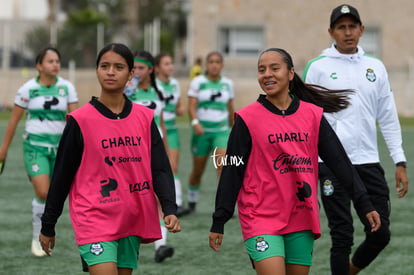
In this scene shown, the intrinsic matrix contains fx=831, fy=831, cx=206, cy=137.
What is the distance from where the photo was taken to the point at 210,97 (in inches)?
457

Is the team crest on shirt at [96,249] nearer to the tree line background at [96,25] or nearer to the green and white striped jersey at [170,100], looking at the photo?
the green and white striped jersey at [170,100]

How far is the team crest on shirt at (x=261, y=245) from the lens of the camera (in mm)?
4996


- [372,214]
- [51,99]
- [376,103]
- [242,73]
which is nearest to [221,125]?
[51,99]

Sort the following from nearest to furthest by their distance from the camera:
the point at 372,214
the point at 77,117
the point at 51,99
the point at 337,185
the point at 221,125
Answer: the point at 77,117 < the point at 372,214 < the point at 337,185 < the point at 51,99 < the point at 221,125

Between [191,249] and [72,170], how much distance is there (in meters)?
4.00

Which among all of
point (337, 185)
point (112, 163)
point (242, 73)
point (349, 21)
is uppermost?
point (349, 21)

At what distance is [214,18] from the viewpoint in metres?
42.4

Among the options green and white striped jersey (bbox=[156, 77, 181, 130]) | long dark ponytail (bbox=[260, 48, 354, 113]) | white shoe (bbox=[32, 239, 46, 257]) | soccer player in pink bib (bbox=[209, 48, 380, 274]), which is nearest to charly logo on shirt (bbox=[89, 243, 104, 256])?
soccer player in pink bib (bbox=[209, 48, 380, 274])

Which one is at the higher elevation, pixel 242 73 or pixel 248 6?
pixel 248 6

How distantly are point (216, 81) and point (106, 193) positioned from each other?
22.4 ft

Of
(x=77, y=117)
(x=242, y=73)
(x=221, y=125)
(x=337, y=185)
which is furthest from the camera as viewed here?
(x=242, y=73)

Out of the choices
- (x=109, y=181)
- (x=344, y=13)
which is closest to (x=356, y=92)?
(x=344, y=13)

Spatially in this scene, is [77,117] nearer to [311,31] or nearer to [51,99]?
[51,99]

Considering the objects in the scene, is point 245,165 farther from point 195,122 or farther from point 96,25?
point 96,25
